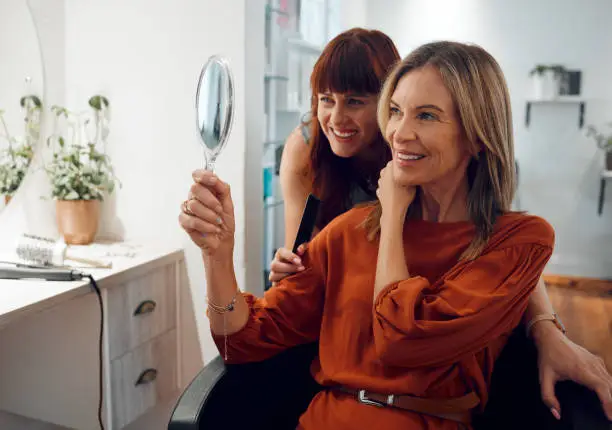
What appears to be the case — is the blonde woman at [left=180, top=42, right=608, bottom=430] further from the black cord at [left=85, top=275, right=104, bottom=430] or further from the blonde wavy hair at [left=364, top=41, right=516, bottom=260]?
the black cord at [left=85, top=275, right=104, bottom=430]

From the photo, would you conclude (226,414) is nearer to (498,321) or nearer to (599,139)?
(498,321)

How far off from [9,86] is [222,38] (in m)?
0.68

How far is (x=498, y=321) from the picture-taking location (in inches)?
42.3

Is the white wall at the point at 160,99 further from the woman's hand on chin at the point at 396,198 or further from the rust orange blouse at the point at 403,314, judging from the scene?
the woman's hand on chin at the point at 396,198

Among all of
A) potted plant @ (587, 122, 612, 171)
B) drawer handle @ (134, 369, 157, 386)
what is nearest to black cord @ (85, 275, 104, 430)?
drawer handle @ (134, 369, 157, 386)

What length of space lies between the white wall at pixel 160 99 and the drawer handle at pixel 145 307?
0.14m

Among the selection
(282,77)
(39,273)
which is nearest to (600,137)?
(282,77)

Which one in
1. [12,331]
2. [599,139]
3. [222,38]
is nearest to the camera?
[222,38]

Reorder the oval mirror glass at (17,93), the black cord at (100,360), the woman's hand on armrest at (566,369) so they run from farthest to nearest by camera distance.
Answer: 1. the oval mirror glass at (17,93)
2. the black cord at (100,360)
3. the woman's hand on armrest at (566,369)

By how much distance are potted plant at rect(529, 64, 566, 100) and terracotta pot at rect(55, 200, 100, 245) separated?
12.5 ft

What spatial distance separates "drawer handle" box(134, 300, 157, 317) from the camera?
1.75 meters

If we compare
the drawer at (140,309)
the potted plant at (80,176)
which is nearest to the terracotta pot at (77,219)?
the potted plant at (80,176)

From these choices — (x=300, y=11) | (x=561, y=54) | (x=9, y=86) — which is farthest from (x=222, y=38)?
(x=561, y=54)

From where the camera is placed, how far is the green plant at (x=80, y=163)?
1.88 metres
